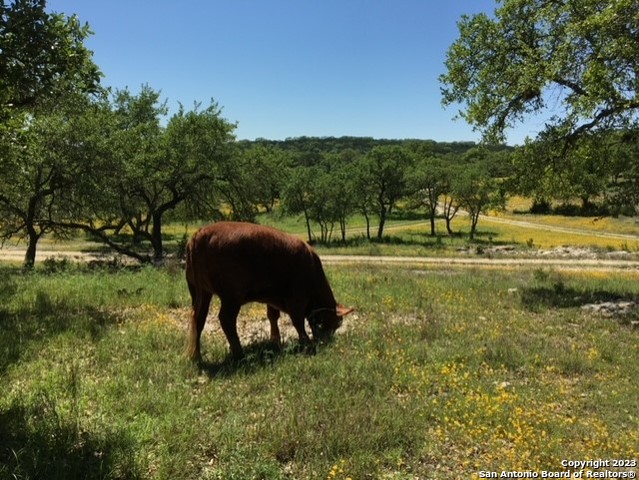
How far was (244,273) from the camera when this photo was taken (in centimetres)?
772

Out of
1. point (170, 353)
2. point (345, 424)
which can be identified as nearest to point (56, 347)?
point (170, 353)

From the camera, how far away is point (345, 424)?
5.30m

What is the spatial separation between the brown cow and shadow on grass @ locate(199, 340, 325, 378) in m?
0.21

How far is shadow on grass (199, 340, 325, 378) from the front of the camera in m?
7.20

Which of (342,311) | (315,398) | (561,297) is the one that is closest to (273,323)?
(342,311)

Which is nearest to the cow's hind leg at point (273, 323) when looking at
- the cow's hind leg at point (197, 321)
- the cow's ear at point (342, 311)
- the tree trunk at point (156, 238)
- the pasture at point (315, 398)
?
the pasture at point (315, 398)

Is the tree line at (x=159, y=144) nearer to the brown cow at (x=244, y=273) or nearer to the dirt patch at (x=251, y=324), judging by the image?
the brown cow at (x=244, y=273)

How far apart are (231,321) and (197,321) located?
0.61 m

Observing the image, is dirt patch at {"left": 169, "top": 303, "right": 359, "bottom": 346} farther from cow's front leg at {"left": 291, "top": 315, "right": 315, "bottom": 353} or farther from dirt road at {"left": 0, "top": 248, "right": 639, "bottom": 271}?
dirt road at {"left": 0, "top": 248, "right": 639, "bottom": 271}

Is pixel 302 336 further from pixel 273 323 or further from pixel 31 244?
pixel 31 244

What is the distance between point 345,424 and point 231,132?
3042 cm

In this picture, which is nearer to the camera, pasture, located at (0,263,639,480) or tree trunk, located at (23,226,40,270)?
pasture, located at (0,263,639,480)

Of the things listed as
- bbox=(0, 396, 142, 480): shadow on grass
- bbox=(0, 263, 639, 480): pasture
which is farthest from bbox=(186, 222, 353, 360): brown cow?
bbox=(0, 396, 142, 480): shadow on grass

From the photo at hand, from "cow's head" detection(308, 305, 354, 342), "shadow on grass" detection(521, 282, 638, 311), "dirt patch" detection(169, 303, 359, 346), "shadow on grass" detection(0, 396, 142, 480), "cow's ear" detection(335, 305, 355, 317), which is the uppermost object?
"cow's ear" detection(335, 305, 355, 317)
